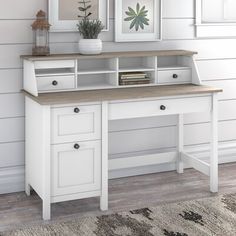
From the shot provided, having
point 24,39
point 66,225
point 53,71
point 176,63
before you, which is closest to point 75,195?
point 66,225

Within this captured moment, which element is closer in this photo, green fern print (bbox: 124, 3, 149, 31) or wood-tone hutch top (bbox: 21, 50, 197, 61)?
wood-tone hutch top (bbox: 21, 50, 197, 61)

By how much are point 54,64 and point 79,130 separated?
0.47 metres

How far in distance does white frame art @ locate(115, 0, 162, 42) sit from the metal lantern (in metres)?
0.53

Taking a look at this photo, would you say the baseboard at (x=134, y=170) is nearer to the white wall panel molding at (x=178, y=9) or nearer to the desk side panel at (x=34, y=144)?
the desk side panel at (x=34, y=144)

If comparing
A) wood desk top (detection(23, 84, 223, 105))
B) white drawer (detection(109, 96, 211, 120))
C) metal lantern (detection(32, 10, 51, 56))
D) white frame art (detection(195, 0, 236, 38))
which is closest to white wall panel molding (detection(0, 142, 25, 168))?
wood desk top (detection(23, 84, 223, 105))

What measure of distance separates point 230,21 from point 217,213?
1.65 m

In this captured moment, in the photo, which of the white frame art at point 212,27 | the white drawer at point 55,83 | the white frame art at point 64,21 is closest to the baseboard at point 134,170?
the white drawer at point 55,83

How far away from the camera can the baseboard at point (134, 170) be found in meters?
3.57

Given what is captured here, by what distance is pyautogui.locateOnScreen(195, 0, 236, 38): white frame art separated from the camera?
397 cm

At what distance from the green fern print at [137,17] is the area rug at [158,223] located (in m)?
1.27

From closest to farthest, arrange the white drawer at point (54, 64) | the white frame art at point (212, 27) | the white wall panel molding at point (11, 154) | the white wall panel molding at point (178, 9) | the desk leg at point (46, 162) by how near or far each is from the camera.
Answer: the desk leg at point (46, 162) < the white drawer at point (54, 64) < the white wall panel molding at point (11, 154) < the white wall panel molding at point (178, 9) < the white frame art at point (212, 27)

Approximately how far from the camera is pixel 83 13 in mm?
3584

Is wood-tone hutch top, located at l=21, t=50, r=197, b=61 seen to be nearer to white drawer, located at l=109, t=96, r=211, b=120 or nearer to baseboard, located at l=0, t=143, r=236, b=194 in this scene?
white drawer, located at l=109, t=96, r=211, b=120

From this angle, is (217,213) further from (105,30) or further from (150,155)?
(105,30)
